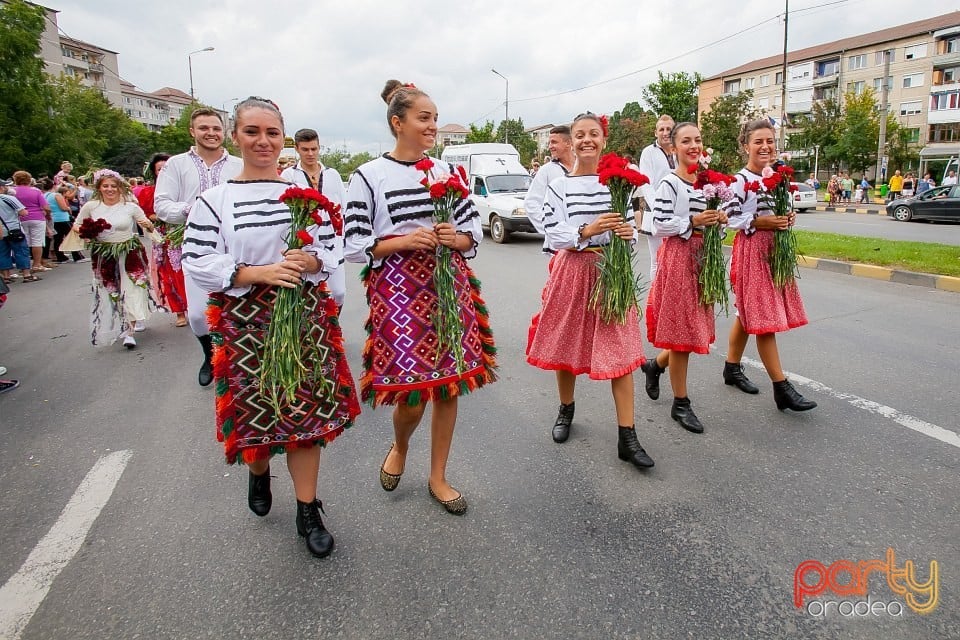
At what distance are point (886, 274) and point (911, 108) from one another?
60.6 metres

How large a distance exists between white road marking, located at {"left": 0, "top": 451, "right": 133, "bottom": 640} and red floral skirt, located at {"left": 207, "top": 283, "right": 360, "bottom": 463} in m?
0.90

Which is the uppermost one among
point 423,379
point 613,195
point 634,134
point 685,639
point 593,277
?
point 634,134

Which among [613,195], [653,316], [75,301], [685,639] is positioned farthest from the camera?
[75,301]

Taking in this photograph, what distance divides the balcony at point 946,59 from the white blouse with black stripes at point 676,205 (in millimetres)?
64306

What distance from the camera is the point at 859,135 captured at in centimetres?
4072

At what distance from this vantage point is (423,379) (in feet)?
9.34

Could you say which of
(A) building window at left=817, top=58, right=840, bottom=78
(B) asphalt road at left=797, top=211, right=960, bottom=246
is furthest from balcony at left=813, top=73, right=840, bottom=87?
(B) asphalt road at left=797, top=211, right=960, bottom=246

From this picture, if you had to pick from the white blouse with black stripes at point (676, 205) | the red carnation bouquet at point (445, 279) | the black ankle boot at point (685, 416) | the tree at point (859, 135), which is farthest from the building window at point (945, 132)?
the red carnation bouquet at point (445, 279)

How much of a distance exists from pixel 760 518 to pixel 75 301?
33.3ft

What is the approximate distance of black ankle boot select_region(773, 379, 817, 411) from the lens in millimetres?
4059

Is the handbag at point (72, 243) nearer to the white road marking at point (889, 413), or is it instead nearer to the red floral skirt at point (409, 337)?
the red floral skirt at point (409, 337)

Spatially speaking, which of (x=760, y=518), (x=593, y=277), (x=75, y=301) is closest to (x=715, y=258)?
(x=593, y=277)

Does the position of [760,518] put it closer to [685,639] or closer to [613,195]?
[685,639]

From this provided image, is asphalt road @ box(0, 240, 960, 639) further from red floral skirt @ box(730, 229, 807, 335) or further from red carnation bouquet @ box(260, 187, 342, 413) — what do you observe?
red carnation bouquet @ box(260, 187, 342, 413)
